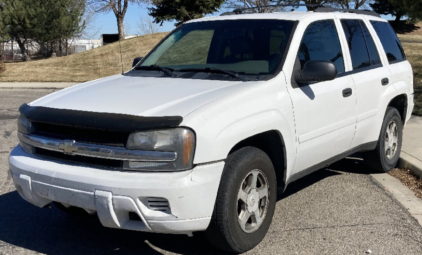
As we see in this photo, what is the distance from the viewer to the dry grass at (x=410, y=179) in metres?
5.65

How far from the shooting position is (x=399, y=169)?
652 cm

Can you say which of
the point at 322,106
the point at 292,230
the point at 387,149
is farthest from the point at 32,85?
the point at 292,230

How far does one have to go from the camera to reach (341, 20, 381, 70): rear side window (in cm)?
539

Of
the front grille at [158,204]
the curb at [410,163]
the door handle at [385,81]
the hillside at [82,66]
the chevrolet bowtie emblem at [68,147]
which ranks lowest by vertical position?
the hillside at [82,66]

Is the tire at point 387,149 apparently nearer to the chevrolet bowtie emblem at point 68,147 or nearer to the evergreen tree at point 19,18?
the chevrolet bowtie emblem at point 68,147

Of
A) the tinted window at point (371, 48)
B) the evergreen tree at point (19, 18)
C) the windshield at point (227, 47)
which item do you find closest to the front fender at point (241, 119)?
the windshield at point (227, 47)

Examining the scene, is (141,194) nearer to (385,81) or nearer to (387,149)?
(385,81)

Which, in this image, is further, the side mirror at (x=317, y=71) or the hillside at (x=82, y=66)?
the hillside at (x=82, y=66)

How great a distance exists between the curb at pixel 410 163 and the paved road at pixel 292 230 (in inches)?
29.1

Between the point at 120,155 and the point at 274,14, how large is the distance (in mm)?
2484

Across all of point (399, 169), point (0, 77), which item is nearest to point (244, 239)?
point (399, 169)

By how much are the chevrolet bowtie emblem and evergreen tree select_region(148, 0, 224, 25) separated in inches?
1283

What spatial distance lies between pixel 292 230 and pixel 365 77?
1.89 meters

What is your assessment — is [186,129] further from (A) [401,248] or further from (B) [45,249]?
(A) [401,248]
